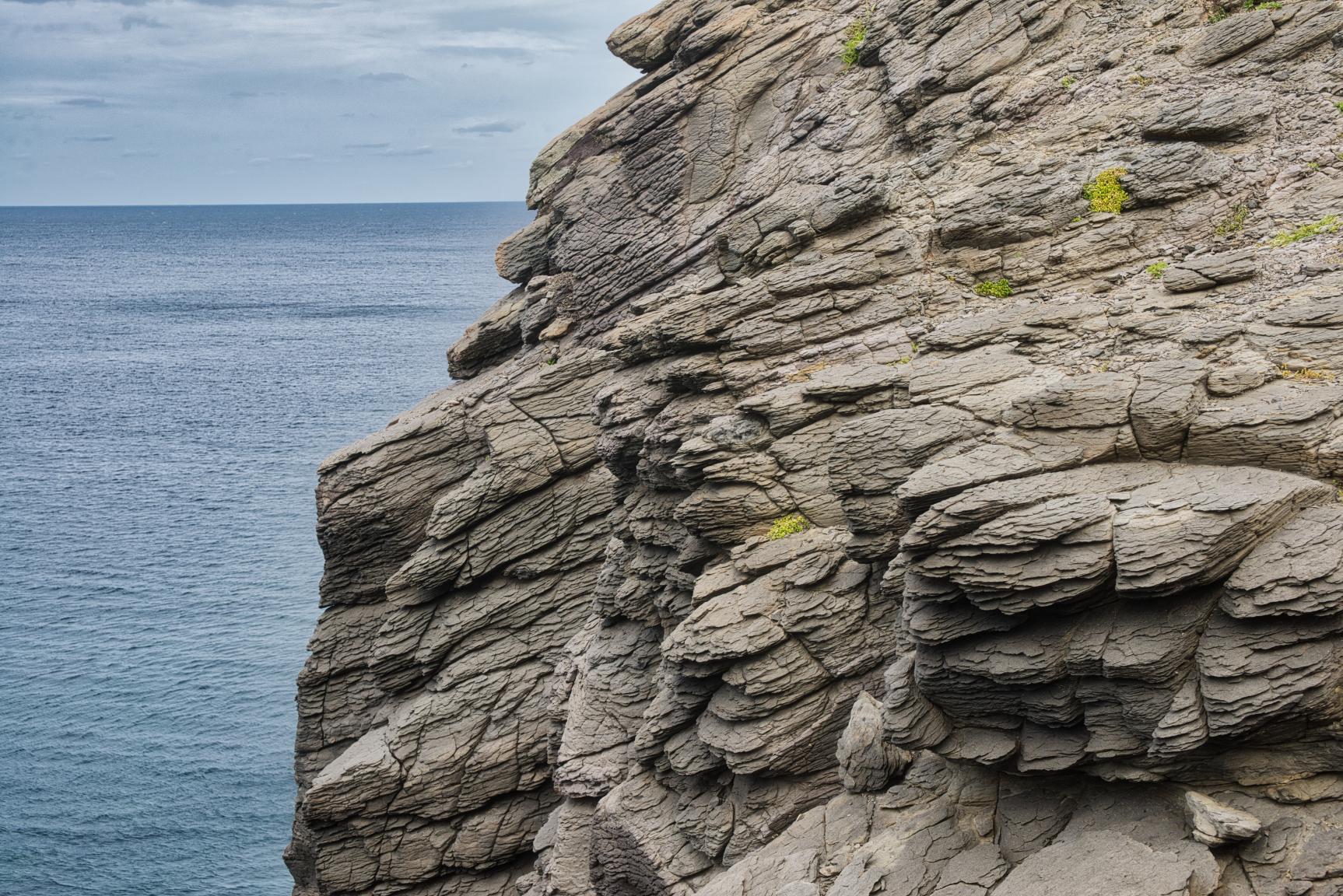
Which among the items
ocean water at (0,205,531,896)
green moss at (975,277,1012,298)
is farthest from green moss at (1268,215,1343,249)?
ocean water at (0,205,531,896)

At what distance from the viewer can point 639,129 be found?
39812mm

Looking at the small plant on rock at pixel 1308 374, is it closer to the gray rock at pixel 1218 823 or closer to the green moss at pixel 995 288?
the gray rock at pixel 1218 823

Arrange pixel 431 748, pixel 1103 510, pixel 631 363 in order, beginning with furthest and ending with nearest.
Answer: pixel 431 748 → pixel 631 363 → pixel 1103 510

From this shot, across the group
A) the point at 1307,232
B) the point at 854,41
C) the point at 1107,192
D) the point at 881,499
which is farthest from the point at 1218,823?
the point at 854,41

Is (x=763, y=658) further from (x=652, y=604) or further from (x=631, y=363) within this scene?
(x=631, y=363)

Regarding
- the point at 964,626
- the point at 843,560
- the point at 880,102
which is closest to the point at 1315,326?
the point at 964,626

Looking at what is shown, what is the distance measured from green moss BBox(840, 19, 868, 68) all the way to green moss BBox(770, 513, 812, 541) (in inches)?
686

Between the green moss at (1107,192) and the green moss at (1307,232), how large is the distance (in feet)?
11.5

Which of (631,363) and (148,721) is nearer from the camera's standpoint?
(631,363)

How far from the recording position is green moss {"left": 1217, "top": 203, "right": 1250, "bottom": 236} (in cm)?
2361

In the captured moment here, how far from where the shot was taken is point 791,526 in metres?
24.5

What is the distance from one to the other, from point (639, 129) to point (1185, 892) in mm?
31091

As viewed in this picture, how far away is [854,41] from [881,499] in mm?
19794

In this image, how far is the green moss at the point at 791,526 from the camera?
24.5m
